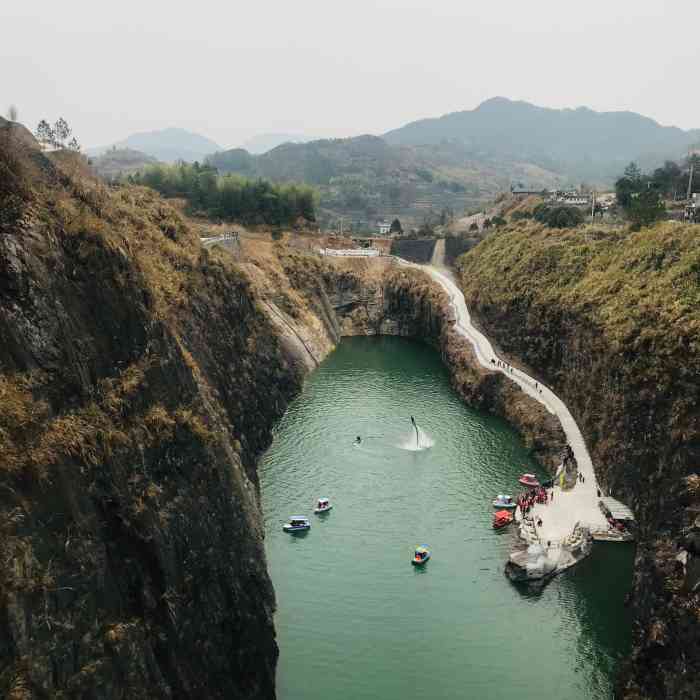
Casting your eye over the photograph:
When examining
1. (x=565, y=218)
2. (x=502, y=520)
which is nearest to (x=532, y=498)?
(x=502, y=520)

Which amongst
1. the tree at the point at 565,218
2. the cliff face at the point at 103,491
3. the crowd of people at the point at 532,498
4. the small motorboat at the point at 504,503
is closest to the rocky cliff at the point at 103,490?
the cliff face at the point at 103,491

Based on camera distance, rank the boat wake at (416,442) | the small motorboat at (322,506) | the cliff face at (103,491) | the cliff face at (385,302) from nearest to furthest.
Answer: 1. the cliff face at (103,491)
2. the small motorboat at (322,506)
3. the boat wake at (416,442)
4. the cliff face at (385,302)

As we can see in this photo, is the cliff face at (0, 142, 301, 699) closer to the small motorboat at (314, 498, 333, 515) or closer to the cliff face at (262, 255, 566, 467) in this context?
the small motorboat at (314, 498, 333, 515)

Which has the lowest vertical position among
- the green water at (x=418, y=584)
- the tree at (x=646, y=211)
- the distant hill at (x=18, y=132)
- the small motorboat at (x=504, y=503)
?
the green water at (x=418, y=584)

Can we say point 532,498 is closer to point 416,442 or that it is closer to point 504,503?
point 504,503

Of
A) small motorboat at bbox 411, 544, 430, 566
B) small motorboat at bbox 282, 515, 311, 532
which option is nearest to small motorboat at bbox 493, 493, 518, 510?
small motorboat at bbox 411, 544, 430, 566

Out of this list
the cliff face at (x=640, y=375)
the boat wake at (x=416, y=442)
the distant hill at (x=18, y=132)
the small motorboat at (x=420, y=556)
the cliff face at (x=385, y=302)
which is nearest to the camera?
the distant hill at (x=18, y=132)

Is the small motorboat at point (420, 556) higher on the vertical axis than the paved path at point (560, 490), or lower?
lower

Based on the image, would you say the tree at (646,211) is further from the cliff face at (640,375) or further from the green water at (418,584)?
the green water at (418,584)
